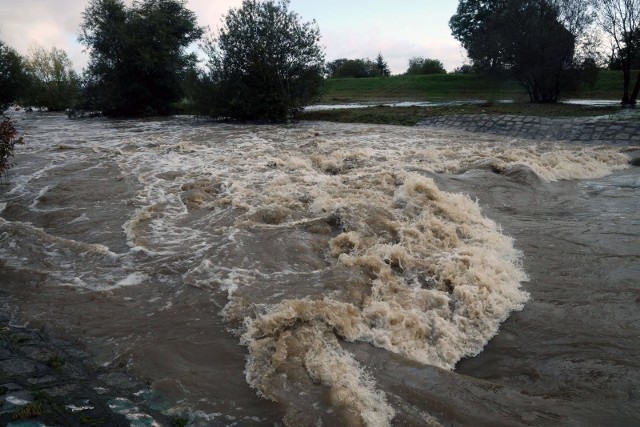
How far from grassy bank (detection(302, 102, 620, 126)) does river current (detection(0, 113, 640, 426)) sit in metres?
9.56

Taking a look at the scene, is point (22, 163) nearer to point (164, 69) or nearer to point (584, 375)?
point (584, 375)

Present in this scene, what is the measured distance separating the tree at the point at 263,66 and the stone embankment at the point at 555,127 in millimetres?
8352

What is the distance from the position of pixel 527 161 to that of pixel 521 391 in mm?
9170

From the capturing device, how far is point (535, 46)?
24.0 m

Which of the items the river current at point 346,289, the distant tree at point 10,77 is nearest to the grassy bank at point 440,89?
the river current at point 346,289

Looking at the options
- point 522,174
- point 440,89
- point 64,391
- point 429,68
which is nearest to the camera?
point 64,391

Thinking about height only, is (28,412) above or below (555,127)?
below

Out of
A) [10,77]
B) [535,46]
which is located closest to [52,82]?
[10,77]

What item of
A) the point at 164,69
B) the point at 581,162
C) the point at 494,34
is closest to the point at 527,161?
the point at 581,162

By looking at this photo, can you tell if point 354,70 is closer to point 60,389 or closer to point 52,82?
point 52,82

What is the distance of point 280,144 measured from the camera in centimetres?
1521

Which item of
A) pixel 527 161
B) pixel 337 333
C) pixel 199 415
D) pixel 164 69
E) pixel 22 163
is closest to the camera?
pixel 199 415

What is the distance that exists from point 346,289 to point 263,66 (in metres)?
20.5

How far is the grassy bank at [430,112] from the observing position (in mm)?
18391
